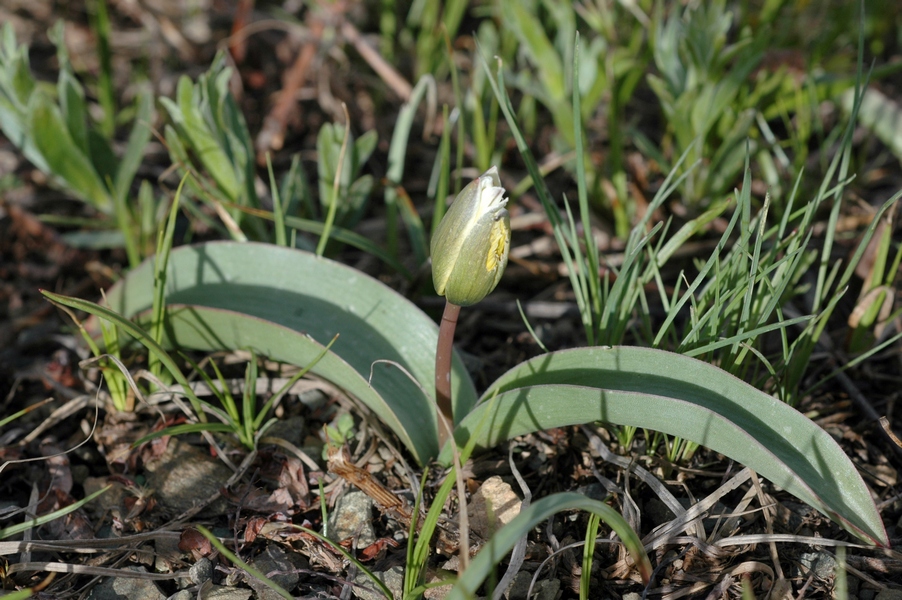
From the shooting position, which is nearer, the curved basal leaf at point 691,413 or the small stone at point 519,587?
the curved basal leaf at point 691,413

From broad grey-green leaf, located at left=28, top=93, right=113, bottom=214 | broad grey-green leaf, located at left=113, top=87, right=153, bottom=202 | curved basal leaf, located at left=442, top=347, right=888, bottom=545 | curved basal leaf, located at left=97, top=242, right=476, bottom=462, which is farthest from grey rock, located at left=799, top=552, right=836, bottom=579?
broad grey-green leaf, located at left=28, top=93, right=113, bottom=214

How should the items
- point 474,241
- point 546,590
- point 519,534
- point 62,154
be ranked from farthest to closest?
point 62,154 < point 546,590 < point 474,241 < point 519,534

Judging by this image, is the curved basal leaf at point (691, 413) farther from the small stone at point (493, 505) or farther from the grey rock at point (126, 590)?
the grey rock at point (126, 590)

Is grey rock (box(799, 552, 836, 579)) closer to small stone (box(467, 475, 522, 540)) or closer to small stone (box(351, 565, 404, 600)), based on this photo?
small stone (box(467, 475, 522, 540))

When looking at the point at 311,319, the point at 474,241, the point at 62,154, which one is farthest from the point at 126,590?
the point at 62,154

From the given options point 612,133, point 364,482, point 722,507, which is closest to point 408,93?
point 612,133

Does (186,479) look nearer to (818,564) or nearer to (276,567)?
(276,567)

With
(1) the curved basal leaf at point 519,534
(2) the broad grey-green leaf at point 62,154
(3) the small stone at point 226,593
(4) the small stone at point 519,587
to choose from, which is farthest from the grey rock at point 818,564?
(2) the broad grey-green leaf at point 62,154
